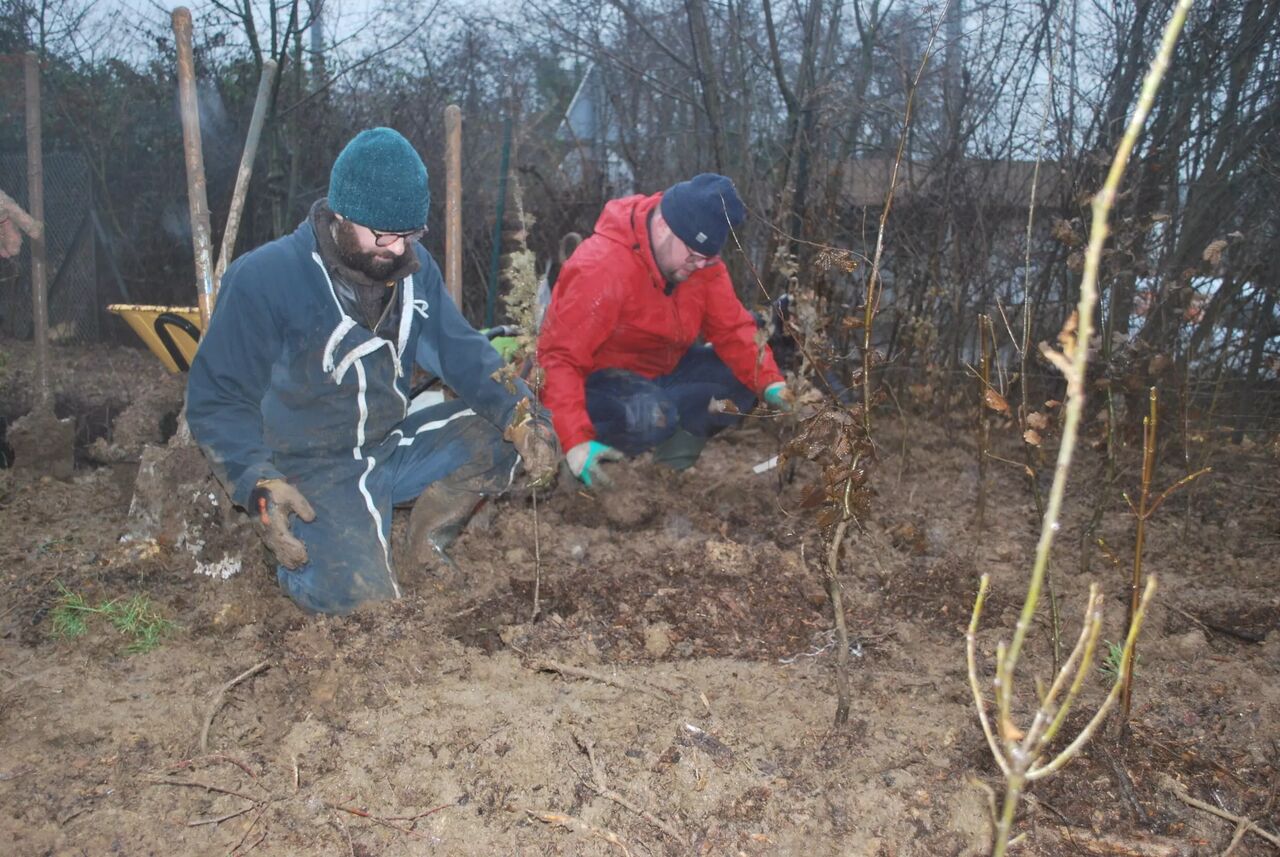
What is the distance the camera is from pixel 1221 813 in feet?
6.11

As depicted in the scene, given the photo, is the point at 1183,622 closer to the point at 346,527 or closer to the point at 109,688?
the point at 346,527

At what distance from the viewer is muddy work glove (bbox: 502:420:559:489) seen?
2812 millimetres

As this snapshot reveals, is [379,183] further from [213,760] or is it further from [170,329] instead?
[170,329]

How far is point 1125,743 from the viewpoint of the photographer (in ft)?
6.61

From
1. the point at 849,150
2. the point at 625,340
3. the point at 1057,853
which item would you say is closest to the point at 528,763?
the point at 1057,853

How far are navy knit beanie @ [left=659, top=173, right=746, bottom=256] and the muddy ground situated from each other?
1.09 m

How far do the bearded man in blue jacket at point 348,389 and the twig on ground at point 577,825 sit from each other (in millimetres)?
1157

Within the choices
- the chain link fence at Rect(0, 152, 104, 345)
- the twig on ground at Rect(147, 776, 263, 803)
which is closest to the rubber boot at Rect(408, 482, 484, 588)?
the twig on ground at Rect(147, 776, 263, 803)

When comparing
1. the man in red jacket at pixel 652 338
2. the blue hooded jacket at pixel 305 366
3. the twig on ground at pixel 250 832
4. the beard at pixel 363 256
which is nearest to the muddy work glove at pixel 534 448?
the blue hooded jacket at pixel 305 366

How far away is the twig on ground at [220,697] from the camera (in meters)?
2.11

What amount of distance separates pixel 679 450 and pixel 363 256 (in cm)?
203

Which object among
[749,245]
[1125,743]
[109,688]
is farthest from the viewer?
[749,245]

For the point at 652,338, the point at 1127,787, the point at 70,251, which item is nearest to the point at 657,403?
the point at 652,338

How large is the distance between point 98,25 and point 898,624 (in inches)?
305
